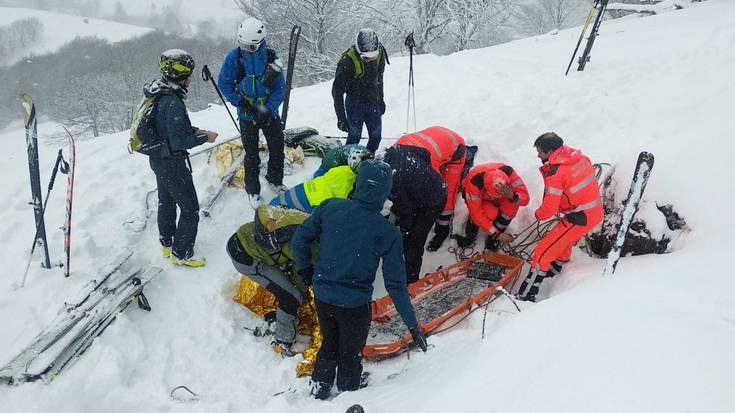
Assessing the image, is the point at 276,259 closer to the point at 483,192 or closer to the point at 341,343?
the point at 341,343

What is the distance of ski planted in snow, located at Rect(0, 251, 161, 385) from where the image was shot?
3.16m

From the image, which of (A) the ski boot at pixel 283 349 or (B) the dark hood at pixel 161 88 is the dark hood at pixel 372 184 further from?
(B) the dark hood at pixel 161 88

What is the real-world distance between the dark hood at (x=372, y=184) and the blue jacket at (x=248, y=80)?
2.18 meters

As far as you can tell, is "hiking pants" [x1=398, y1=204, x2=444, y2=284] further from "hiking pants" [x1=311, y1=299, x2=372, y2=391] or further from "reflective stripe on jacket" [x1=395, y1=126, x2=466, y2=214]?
"hiking pants" [x1=311, y1=299, x2=372, y2=391]

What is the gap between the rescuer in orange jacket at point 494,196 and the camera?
4.62 m

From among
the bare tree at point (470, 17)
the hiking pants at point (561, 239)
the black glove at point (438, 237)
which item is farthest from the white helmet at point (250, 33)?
the bare tree at point (470, 17)

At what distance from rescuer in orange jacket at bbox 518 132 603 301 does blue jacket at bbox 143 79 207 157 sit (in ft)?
10.1

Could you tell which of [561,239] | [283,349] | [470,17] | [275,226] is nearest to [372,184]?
[275,226]

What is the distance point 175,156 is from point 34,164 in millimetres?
1210

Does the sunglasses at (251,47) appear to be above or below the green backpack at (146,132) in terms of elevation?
above

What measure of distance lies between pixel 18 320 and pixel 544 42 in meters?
9.85

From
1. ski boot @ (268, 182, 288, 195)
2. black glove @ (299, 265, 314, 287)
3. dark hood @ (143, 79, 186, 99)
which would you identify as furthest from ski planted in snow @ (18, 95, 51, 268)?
black glove @ (299, 265, 314, 287)

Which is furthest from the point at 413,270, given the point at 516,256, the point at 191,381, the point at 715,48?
the point at 715,48

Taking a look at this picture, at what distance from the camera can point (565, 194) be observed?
4.13 metres
